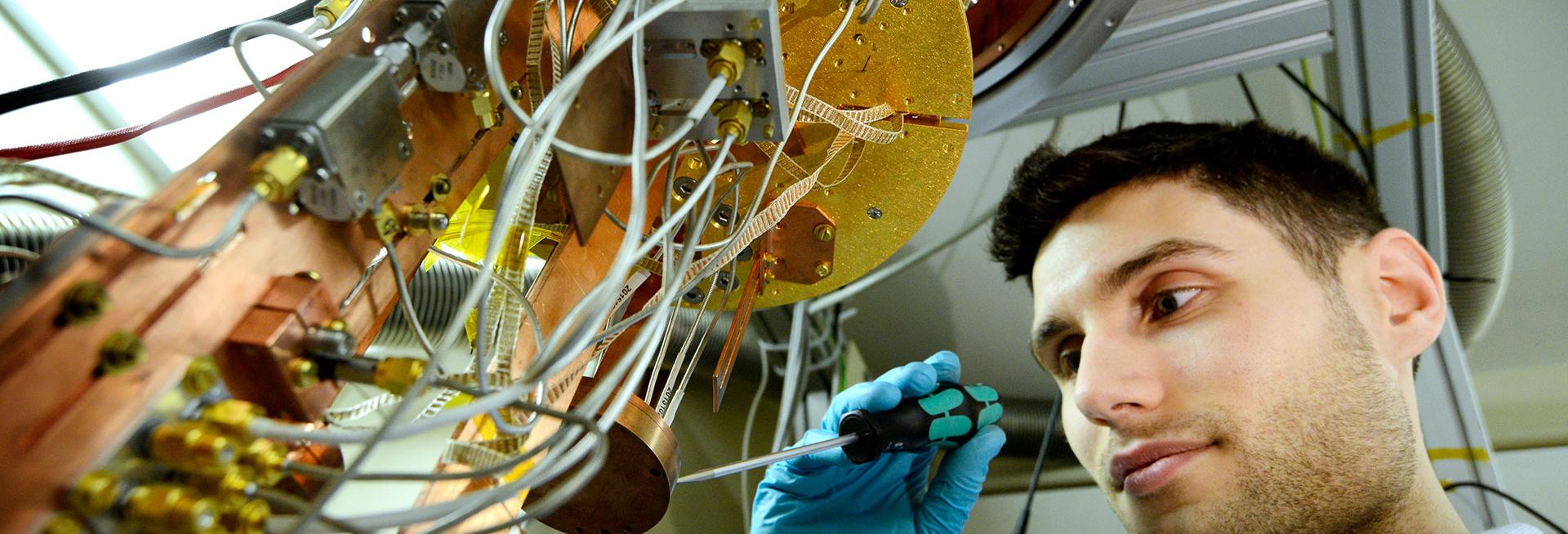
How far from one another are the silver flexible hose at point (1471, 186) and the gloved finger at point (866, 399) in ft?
3.75

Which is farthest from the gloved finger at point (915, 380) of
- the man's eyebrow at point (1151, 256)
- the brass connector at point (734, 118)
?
Result: the brass connector at point (734, 118)

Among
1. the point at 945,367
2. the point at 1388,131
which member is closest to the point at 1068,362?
the point at 945,367

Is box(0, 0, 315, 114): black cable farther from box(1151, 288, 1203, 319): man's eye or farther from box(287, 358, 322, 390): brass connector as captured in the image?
box(1151, 288, 1203, 319): man's eye

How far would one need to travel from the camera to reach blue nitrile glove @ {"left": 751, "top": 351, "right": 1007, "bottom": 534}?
1238mm

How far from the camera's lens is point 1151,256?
3.73ft

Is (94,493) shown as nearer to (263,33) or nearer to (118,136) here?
(263,33)

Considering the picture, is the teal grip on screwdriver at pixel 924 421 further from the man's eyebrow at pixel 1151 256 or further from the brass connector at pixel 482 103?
the brass connector at pixel 482 103

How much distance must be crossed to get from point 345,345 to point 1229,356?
0.91 meters

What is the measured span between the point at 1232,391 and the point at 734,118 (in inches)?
26.4

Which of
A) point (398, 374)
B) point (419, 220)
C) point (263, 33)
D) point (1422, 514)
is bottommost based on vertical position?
point (1422, 514)

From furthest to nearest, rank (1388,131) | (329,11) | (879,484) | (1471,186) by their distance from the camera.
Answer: (1471,186) < (1388,131) < (879,484) < (329,11)

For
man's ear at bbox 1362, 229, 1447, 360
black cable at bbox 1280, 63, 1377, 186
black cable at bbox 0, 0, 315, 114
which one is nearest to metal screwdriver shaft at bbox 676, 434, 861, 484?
black cable at bbox 0, 0, 315, 114

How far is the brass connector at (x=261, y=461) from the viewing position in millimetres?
482

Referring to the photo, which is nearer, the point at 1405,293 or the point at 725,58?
the point at 725,58
